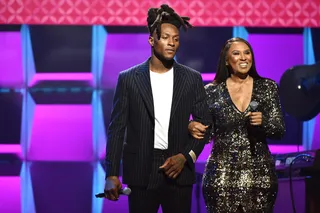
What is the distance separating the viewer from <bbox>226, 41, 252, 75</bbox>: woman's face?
365 cm

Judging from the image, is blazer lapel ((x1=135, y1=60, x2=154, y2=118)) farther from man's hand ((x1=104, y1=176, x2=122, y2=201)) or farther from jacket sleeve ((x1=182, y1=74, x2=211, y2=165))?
man's hand ((x1=104, y1=176, x2=122, y2=201))

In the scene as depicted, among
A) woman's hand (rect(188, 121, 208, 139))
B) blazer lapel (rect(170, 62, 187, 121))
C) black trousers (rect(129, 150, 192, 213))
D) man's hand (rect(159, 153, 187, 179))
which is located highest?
blazer lapel (rect(170, 62, 187, 121))

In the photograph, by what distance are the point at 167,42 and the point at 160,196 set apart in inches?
31.9

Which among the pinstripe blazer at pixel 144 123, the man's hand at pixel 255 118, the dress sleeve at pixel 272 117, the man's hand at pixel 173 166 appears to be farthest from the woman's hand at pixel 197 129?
the dress sleeve at pixel 272 117

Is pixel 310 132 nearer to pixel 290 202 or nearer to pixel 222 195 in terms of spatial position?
pixel 290 202

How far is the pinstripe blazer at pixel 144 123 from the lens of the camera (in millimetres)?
3148

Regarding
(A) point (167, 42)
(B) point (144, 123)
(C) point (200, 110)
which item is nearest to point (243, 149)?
(C) point (200, 110)

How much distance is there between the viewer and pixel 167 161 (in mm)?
3082

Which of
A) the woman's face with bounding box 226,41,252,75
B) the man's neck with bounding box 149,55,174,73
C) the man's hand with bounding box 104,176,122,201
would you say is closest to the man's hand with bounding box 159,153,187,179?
the man's hand with bounding box 104,176,122,201

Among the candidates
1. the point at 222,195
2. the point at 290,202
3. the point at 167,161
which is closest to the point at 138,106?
the point at 167,161

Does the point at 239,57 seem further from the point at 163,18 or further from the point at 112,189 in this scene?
the point at 112,189

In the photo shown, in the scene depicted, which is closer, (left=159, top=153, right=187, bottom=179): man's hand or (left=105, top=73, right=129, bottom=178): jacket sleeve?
(left=159, top=153, right=187, bottom=179): man's hand

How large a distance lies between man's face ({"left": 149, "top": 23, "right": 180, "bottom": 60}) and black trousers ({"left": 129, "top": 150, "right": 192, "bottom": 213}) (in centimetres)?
59

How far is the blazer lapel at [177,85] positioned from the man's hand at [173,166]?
0.77ft
